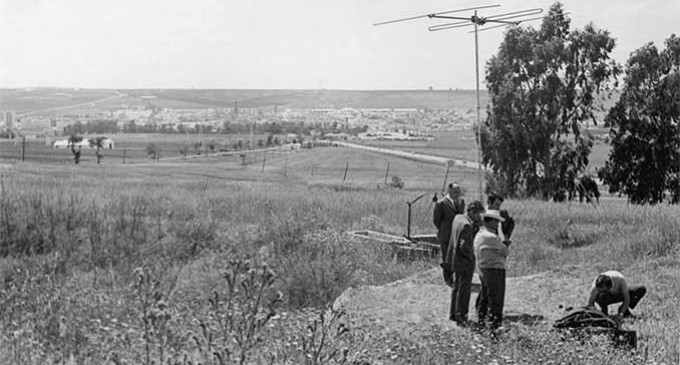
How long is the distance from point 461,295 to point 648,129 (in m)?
34.9

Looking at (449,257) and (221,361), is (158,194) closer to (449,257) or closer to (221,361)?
(449,257)

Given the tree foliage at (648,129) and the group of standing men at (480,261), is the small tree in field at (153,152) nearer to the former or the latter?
the tree foliage at (648,129)

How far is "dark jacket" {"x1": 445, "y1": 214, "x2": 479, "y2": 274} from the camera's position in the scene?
955 centimetres

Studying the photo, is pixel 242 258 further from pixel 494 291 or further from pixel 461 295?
pixel 461 295

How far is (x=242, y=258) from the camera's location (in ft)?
14.6

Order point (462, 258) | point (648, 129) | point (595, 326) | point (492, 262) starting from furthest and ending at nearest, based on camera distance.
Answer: point (648, 129)
point (462, 258)
point (492, 262)
point (595, 326)

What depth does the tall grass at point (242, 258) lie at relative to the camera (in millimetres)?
6844

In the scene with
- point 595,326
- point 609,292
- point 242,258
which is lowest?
point 595,326

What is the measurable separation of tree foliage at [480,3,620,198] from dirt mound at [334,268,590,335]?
28.9 meters

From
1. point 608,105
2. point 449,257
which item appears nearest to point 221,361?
point 449,257

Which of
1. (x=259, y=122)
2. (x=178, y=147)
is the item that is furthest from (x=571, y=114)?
(x=259, y=122)

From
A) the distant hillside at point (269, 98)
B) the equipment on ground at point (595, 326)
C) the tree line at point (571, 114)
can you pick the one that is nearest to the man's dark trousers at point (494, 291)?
the equipment on ground at point (595, 326)

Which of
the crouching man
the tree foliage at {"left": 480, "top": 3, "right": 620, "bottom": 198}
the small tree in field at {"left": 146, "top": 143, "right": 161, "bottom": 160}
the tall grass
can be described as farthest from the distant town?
the crouching man

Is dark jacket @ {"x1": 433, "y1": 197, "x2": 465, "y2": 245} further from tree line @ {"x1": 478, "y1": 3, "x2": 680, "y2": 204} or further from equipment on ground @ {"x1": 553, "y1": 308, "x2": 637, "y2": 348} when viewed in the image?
tree line @ {"x1": 478, "y1": 3, "x2": 680, "y2": 204}
